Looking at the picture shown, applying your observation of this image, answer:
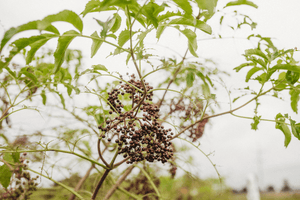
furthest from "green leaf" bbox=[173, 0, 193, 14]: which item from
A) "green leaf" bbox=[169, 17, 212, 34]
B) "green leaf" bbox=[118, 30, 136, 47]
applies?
"green leaf" bbox=[118, 30, 136, 47]

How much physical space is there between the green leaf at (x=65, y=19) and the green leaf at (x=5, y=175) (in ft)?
1.86

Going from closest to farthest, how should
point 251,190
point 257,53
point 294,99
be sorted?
1. point 257,53
2. point 294,99
3. point 251,190

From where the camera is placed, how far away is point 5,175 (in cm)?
75

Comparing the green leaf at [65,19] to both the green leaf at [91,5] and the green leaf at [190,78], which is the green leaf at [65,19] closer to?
the green leaf at [91,5]

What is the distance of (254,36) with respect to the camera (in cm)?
80

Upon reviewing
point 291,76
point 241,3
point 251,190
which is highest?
point 241,3

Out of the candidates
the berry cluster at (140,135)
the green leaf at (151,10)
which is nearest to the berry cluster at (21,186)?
the berry cluster at (140,135)

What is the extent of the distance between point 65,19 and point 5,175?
0.59 meters

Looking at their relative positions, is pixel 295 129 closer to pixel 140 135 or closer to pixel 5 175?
pixel 140 135

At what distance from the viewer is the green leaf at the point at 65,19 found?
0.44 metres

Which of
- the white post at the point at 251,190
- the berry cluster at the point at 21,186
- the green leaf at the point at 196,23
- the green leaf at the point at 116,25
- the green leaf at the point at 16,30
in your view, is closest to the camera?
the green leaf at the point at 16,30

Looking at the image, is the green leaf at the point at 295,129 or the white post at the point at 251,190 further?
the white post at the point at 251,190

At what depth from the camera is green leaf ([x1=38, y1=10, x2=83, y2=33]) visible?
1.43ft

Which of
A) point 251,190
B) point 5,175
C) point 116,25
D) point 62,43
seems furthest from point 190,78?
point 251,190
